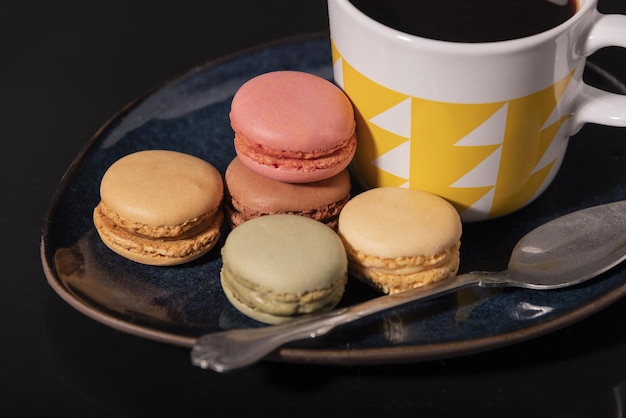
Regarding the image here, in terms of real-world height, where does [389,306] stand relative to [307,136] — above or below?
below

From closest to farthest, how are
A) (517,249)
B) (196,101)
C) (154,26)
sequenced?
1. (517,249)
2. (196,101)
3. (154,26)

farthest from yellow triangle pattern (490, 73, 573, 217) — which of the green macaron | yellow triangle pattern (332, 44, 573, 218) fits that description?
the green macaron

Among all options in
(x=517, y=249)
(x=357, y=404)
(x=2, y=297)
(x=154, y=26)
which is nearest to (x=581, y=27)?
(x=517, y=249)

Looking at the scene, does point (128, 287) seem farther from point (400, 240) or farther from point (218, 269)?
point (400, 240)

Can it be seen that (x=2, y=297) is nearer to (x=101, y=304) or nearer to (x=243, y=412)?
(x=101, y=304)

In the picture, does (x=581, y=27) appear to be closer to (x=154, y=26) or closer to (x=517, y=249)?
(x=517, y=249)

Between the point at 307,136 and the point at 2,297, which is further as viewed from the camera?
the point at 2,297

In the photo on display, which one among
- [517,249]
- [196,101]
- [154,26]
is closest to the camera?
[517,249]

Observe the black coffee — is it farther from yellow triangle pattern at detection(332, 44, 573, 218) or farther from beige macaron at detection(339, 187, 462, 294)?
beige macaron at detection(339, 187, 462, 294)

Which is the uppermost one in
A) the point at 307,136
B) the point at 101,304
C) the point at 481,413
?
the point at 307,136
